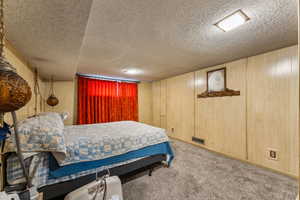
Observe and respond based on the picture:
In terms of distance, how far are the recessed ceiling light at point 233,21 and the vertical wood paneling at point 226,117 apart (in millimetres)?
1508

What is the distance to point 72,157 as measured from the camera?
144cm

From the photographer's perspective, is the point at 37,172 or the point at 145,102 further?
the point at 145,102

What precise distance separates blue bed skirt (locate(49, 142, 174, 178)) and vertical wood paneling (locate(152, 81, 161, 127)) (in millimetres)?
2791

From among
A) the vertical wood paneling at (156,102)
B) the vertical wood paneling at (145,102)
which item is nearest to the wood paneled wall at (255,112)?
the vertical wood paneling at (156,102)

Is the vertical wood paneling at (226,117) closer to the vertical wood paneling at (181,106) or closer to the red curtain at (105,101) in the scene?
the vertical wood paneling at (181,106)

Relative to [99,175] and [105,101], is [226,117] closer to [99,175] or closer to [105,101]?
[99,175]

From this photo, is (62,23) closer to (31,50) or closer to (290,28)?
(31,50)

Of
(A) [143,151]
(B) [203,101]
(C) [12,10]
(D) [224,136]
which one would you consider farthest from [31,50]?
(D) [224,136]

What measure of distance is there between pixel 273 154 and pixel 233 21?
95.5 inches

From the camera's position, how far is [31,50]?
1.60 m

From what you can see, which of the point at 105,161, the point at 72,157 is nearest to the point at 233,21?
the point at 105,161

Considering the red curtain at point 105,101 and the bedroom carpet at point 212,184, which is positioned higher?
the red curtain at point 105,101

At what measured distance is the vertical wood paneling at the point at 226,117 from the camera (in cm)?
260

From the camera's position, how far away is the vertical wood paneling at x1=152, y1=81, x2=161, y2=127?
502 cm
